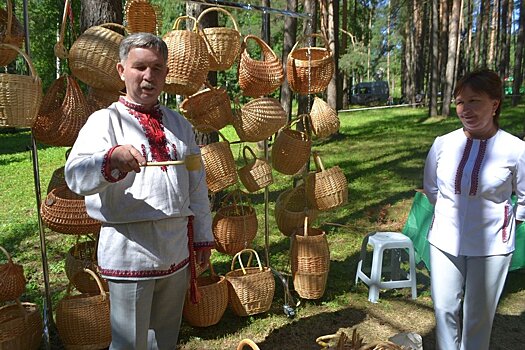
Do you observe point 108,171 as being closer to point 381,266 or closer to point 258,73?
point 258,73

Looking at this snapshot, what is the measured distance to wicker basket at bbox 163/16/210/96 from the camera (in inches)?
102

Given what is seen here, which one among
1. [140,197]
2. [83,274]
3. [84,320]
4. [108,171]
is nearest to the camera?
[108,171]

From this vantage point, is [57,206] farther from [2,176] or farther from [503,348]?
[2,176]

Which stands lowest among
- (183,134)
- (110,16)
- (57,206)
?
(57,206)

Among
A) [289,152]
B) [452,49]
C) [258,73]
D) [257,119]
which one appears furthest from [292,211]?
[452,49]

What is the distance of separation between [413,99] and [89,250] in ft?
72.7

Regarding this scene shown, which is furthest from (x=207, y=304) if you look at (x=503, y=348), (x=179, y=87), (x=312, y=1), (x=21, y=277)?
(x=312, y=1)

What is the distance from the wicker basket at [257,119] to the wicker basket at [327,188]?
20.7 inches

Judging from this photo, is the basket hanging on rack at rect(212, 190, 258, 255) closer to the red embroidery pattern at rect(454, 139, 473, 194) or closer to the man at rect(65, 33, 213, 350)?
the man at rect(65, 33, 213, 350)

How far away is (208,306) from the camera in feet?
10.00

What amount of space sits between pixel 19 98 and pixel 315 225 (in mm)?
3850

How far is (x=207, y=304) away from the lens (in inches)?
120

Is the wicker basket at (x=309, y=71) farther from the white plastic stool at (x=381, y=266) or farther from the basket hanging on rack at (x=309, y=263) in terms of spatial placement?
the white plastic stool at (x=381, y=266)

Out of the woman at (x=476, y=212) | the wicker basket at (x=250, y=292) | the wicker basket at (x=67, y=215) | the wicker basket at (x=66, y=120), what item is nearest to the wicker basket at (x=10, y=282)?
the wicker basket at (x=67, y=215)
